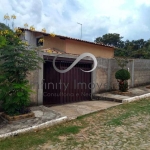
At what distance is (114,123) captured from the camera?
18.4 ft

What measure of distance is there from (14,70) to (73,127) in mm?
2634

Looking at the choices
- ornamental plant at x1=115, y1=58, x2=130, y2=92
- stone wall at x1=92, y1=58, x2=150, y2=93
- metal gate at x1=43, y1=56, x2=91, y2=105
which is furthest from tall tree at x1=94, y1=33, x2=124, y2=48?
metal gate at x1=43, y1=56, x2=91, y2=105

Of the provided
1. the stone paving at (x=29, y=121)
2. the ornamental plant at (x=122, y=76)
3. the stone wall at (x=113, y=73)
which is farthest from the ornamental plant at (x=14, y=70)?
the ornamental plant at (x=122, y=76)

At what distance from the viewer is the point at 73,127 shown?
5230mm

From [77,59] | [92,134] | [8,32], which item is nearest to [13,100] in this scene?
[8,32]

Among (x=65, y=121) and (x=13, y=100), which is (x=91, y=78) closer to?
(x=65, y=121)

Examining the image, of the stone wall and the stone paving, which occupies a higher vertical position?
the stone wall

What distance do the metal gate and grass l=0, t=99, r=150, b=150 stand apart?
93.0 inches

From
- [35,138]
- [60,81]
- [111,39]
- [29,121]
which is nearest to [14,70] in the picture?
[29,121]

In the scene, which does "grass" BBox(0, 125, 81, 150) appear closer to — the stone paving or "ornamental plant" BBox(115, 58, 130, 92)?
the stone paving

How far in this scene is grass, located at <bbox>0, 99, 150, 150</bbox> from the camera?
4.16 metres

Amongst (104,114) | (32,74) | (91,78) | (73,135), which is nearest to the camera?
(73,135)

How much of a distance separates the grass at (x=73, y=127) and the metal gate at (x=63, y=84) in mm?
2362

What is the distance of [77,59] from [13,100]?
426 centimetres
